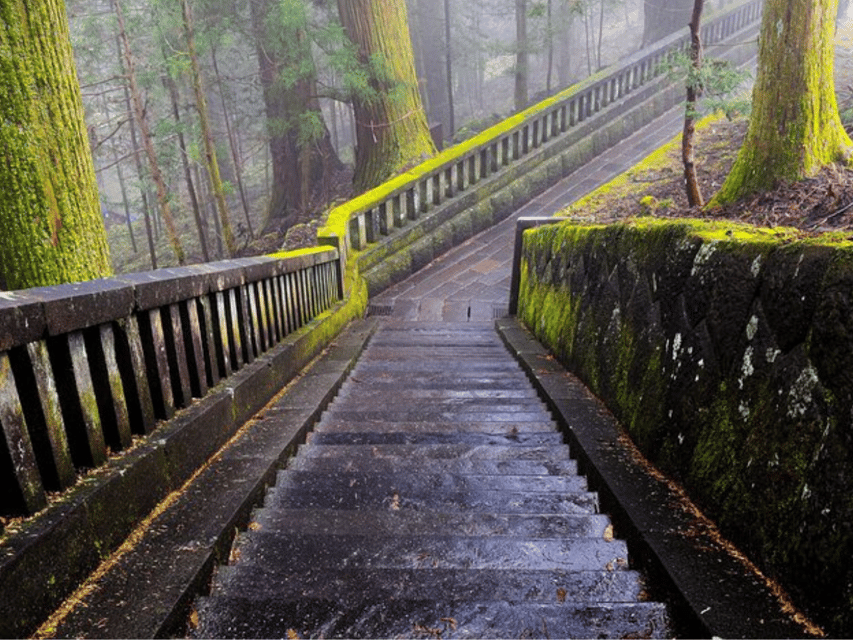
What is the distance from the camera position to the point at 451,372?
5277 millimetres

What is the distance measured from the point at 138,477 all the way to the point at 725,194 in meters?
5.57

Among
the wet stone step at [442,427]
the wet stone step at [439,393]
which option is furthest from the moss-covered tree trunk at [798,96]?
the wet stone step at [442,427]

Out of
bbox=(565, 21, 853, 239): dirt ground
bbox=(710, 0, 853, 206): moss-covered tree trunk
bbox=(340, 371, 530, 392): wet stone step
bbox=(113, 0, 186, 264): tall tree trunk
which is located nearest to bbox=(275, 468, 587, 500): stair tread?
bbox=(565, 21, 853, 239): dirt ground

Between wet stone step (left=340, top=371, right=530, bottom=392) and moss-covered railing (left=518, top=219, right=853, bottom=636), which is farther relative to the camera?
wet stone step (left=340, top=371, right=530, bottom=392)

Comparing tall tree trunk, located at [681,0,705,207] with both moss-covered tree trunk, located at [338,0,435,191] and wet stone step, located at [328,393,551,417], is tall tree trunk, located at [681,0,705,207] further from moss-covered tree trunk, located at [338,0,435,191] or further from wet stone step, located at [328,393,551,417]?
moss-covered tree trunk, located at [338,0,435,191]

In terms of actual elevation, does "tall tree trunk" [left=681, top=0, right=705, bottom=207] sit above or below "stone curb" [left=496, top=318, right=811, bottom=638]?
above

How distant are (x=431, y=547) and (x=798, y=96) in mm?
5328

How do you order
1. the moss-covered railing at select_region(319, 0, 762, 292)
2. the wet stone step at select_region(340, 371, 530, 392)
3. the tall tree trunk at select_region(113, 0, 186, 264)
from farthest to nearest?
1. the tall tree trunk at select_region(113, 0, 186, 264)
2. the moss-covered railing at select_region(319, 0, 762, 292)
3. the wet stone step at select_region(340, 371, 530, 392)

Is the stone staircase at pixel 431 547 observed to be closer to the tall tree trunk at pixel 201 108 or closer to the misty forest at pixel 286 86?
the misty forest at pixel 286 86

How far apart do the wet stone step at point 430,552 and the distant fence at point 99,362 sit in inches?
28.0

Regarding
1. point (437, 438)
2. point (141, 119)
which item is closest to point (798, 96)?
point (437, 438)

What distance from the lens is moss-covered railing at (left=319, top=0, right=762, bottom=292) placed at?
9.24 metres

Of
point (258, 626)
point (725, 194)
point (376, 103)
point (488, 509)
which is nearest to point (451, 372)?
point (488, 509)

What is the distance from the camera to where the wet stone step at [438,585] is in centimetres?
175
